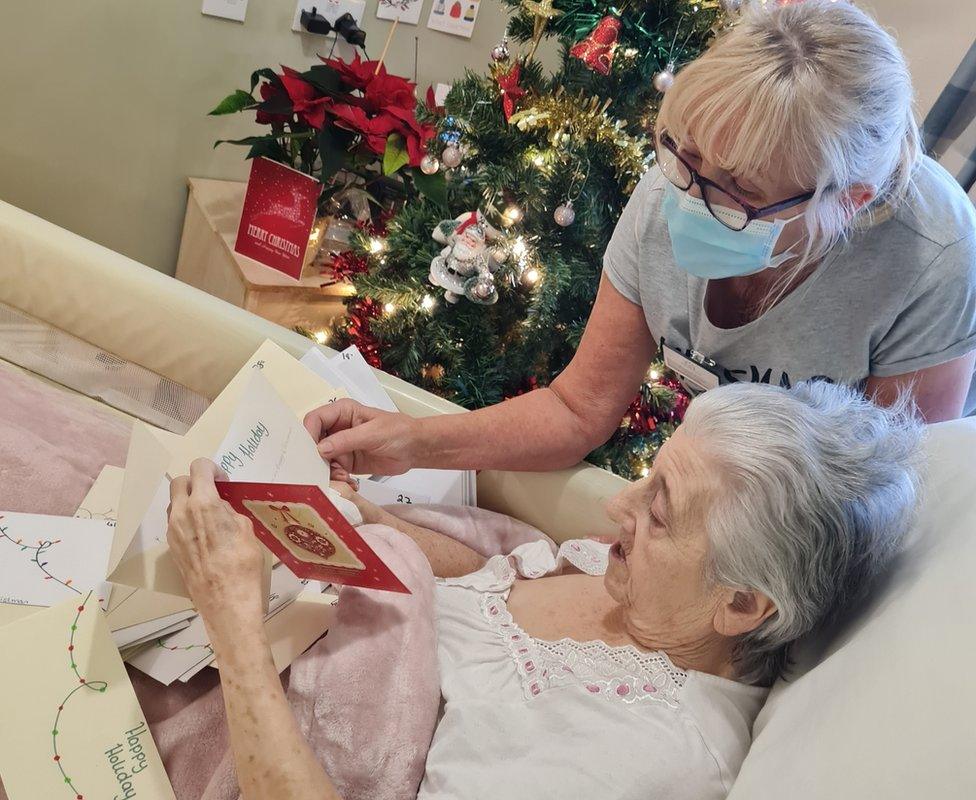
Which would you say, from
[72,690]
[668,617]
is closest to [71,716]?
[72,690]

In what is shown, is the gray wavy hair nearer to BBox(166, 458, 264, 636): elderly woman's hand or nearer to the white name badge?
the white name badge

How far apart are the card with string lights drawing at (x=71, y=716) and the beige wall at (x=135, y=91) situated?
6.75 ft

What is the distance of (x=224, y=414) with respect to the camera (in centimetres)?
167

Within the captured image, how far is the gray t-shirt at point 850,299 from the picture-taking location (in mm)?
1265

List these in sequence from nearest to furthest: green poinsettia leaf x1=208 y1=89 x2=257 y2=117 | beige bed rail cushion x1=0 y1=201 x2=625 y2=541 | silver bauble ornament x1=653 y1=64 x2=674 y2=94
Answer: silver bauble ornament x1=653 y1=64 x2=674 y2=94 < beige bed rail cushion x1=0 y1=201 x2=625 y2=541 < green poinsettia leaf x1=208 y1=89 x2=257 y2=117

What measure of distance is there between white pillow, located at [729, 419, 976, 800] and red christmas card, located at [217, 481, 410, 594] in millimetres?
524

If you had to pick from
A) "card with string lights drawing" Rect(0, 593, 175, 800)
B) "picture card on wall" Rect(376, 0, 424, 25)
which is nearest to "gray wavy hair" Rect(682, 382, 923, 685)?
"card with string lights drawing" Rect(0, 593, 175, 800)

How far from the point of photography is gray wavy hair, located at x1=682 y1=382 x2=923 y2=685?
3.71 feet

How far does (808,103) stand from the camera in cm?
109

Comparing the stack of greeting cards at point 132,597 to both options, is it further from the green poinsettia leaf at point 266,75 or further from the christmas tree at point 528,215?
the green poinsettia leaf at point 266,75

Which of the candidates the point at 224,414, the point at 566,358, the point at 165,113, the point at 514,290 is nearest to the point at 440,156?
the point at 514,290

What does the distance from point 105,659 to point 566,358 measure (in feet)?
4.57

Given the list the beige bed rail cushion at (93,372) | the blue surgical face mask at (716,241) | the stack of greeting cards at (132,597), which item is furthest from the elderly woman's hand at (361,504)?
the blue surgical face mask at (716,241)

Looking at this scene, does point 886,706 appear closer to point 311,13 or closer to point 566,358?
point 566,358
